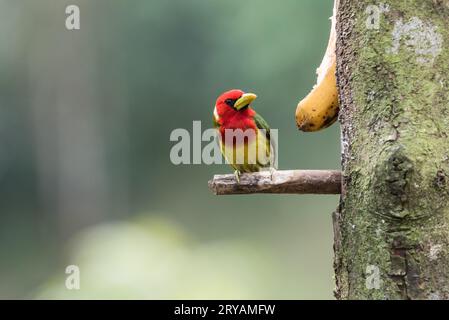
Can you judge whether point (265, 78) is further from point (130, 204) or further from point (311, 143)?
point (130, 204)

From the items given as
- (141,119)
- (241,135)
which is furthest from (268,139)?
(141,119)

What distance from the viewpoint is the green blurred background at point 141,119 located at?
9.81 metres

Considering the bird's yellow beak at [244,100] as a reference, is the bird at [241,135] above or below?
below

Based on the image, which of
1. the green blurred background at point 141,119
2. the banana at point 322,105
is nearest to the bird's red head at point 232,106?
the banana at point 322,105

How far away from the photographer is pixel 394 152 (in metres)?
2.15

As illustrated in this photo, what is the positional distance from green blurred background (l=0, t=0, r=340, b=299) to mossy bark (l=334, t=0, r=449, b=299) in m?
6.75

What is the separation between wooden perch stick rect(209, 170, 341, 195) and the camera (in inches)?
99.3

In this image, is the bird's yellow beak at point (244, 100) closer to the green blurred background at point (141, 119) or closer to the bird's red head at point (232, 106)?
the bird's red head at point (232, 106)

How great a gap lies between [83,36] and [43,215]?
253cm

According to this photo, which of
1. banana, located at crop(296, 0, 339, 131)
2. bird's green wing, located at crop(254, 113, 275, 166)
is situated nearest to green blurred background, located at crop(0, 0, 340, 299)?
bird's green wing, located at crop(254, 113, 275, 166)

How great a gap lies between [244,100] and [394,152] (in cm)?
157

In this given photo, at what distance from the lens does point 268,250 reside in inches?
368

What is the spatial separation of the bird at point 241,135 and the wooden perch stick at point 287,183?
103 cm

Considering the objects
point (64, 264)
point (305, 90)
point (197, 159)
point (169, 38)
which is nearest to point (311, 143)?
point (305, 90)
